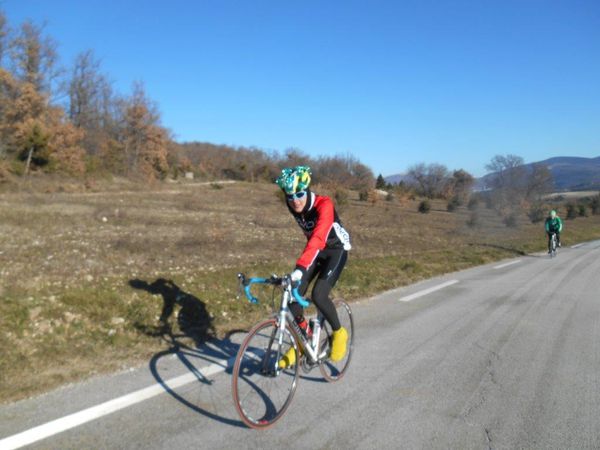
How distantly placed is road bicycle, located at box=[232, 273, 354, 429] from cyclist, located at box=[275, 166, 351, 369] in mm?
104

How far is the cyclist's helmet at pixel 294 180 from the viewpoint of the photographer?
438 centimetres

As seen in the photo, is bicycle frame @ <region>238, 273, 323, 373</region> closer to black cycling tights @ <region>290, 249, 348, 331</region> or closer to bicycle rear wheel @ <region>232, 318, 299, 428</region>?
bicycle rear wheel @ <region>232, 318, 299, 428</region>

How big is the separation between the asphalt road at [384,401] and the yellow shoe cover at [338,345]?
27cm

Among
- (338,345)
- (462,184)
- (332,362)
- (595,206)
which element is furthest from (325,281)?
(595,206)

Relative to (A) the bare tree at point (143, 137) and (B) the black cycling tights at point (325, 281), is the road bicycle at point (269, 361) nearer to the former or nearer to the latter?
(B) the black cycling tights at point (325, 281)

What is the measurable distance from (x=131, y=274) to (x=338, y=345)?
522 cm

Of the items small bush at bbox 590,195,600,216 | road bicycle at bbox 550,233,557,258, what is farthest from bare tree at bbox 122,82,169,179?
small bush at bbox 590,195,600,216

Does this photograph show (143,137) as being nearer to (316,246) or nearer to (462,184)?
(462,184)

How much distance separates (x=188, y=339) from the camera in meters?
5.98

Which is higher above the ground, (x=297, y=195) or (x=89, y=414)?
(x=297, y=195)

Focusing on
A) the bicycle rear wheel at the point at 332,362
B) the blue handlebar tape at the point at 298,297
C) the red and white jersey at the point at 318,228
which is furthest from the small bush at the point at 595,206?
the blue handlebar tape at the point at 298,297

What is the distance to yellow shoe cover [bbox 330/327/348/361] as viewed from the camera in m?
4.85

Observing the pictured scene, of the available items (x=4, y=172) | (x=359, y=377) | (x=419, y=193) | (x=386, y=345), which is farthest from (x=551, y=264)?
(x=419, y=193)

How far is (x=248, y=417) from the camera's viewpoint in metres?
3.77
